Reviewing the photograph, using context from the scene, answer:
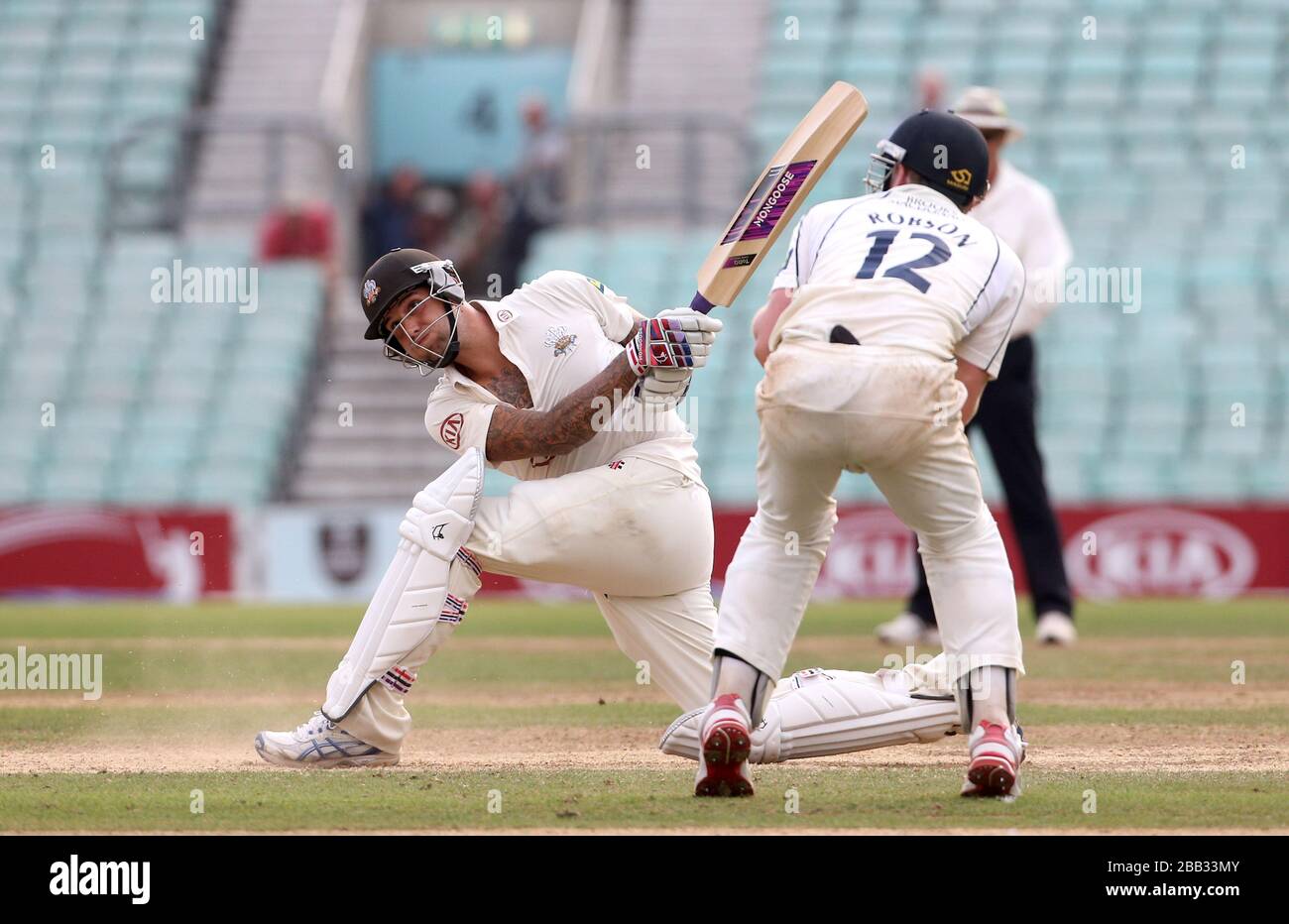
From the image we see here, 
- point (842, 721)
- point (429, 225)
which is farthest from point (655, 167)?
point (842, 721)

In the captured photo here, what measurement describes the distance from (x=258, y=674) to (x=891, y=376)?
13.8 feet

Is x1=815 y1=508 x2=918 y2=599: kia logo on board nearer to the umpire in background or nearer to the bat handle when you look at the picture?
the umpire in background

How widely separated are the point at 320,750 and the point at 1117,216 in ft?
36.7

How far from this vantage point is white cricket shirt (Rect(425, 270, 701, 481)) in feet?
16.6

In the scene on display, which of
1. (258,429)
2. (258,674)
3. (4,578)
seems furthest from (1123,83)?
(258,674)

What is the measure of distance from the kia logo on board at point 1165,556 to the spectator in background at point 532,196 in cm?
540

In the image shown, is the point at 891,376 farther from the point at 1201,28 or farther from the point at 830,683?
the point at 1201,28

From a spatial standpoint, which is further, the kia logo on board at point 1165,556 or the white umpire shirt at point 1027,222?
the kia logo on board at point 1165,556

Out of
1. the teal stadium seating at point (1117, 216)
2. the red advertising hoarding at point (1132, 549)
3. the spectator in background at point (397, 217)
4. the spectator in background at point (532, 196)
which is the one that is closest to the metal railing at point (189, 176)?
the spectator in background at point (397, 217)

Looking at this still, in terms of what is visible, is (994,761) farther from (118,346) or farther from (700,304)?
(118,346)

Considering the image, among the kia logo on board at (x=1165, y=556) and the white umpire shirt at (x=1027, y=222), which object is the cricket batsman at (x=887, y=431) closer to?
the white umpire shirt at (x=1027, y=222)

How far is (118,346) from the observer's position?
15.3 m

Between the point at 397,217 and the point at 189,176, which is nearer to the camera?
the point at 397,217

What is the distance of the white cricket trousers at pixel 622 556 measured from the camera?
487cm
